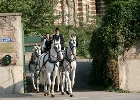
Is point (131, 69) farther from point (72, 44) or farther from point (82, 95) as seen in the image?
point (72, 44)

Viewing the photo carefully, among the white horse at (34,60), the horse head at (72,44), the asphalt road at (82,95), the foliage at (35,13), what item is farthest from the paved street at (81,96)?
the foliage at (35,13)

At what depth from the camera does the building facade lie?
43.2 metres

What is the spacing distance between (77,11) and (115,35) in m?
30.8

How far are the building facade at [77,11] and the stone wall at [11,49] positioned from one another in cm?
1761

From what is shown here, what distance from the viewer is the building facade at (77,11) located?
1699 inches

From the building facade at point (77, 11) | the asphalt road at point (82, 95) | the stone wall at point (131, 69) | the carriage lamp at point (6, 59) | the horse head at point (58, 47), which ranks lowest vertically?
the asphalt road at point (82, 95)

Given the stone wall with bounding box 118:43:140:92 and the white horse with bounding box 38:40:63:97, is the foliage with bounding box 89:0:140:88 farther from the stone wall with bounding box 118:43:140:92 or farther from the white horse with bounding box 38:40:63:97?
the white horse with bounding box 38:40:63:97

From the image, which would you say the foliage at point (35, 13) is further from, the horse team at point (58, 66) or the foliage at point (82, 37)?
the horse team at point (58, 66)

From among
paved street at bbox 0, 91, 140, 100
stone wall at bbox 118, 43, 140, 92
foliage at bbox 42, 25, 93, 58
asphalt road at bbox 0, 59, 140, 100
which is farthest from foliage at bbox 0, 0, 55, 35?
paved street at bbox 0, 91, 140, 100

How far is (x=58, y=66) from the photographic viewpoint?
19141 millimetres

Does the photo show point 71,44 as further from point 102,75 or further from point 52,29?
point 52,29

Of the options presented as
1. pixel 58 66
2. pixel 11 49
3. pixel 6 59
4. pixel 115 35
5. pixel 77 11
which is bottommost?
pixel 58 66

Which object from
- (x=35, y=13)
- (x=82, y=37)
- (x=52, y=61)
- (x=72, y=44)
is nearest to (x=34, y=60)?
(x=52, y=61)

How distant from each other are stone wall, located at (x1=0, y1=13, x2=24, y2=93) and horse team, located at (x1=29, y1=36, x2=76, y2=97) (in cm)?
93
